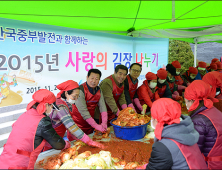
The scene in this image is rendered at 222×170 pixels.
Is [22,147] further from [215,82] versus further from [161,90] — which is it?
[161,90]

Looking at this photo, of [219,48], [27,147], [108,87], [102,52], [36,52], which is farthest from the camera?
[219,48]

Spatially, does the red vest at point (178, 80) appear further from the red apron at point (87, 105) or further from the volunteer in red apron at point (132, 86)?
the red apron at point (87, 105)

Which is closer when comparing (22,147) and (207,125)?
(22,147)

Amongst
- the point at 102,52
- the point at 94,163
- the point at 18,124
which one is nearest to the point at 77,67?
the point at 102,52

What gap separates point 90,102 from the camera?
298 centimetres

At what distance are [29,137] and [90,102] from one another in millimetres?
1416

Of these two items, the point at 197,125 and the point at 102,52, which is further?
the point at 102,52

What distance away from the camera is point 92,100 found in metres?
2.95

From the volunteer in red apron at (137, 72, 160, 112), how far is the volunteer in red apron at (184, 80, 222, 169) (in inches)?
64.2

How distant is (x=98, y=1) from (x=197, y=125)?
1.73 meters

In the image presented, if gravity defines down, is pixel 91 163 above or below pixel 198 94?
below

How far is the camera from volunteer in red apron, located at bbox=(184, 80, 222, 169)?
5.78 ft

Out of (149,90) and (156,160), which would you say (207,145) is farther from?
(149,90)

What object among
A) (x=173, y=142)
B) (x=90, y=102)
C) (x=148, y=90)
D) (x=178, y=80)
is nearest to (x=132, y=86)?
(x=148, y=90)
